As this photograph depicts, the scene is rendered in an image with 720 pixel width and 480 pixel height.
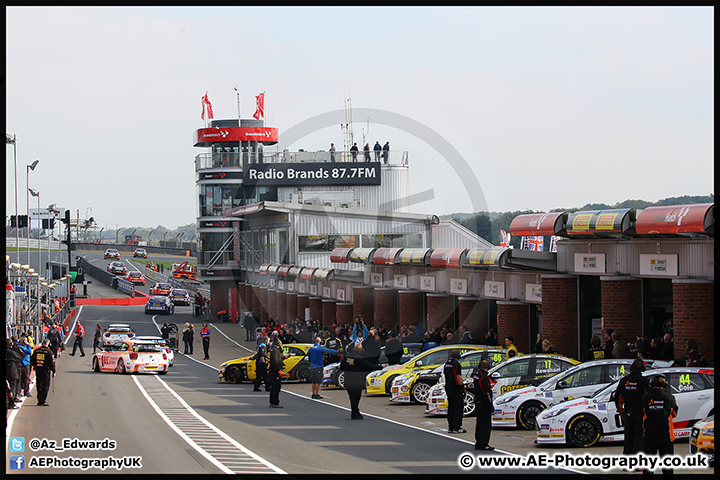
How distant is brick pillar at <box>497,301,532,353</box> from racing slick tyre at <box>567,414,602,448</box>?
43.6 feet

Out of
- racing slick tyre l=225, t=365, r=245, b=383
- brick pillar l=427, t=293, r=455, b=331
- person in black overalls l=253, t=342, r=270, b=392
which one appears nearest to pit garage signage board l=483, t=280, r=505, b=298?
brick pillar l=427, t=293, r=455, b=331

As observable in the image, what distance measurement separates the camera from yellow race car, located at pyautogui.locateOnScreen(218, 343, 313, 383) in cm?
2978

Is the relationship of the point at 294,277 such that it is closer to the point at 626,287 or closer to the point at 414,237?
the point at 414,237

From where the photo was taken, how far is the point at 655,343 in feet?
66.6

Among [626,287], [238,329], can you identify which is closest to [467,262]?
[626,287]

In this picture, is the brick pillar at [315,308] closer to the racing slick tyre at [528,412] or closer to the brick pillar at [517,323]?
the brick pillar at [517,323]

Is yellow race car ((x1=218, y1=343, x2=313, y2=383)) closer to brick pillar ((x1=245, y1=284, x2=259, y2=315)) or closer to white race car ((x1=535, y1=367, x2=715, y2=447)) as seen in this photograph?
white race car ((x1=535, y1=367, x2=715, y2=447))

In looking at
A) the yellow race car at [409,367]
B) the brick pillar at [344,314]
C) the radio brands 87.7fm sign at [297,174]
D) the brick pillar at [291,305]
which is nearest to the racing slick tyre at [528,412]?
the yellow race car at [409,367]

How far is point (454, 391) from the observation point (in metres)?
17.4

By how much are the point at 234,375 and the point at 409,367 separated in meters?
8.13

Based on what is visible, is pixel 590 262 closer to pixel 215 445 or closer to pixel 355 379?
pixel 355 379

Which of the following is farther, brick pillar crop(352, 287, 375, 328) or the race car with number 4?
brick pillar crop(352, 287, 375, 328)

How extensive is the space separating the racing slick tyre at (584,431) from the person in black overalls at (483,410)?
1.41 m

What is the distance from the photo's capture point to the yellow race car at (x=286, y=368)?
2978 cm
